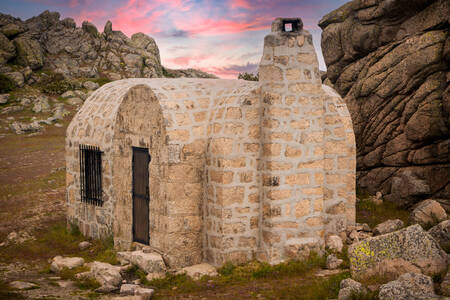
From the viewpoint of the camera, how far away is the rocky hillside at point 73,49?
4706 cm

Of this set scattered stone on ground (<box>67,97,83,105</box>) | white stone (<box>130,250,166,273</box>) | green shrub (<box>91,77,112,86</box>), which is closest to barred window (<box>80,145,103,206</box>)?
white stone (<box>130,250,166,273</box>)

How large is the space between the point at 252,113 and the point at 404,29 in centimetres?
894

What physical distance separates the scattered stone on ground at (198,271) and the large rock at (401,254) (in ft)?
9.40

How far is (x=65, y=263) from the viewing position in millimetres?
9727

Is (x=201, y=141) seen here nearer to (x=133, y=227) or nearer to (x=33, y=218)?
(x=133, y=227)

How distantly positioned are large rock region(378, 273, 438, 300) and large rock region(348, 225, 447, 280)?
78cm

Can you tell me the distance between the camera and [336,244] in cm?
957

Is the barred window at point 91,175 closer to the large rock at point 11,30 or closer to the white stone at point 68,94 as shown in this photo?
the white stone at point 68,94

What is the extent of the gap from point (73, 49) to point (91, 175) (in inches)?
1849

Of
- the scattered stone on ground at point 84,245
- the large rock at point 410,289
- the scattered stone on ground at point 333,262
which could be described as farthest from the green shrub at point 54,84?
the large rock at point 410,289

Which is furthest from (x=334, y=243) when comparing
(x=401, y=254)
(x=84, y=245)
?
(x=84, y=245)

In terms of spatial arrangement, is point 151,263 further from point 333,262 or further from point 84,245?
point 333,262

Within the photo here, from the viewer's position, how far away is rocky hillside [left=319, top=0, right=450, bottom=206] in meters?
13.3

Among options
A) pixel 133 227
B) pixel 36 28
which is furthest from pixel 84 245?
pixel 36 28
